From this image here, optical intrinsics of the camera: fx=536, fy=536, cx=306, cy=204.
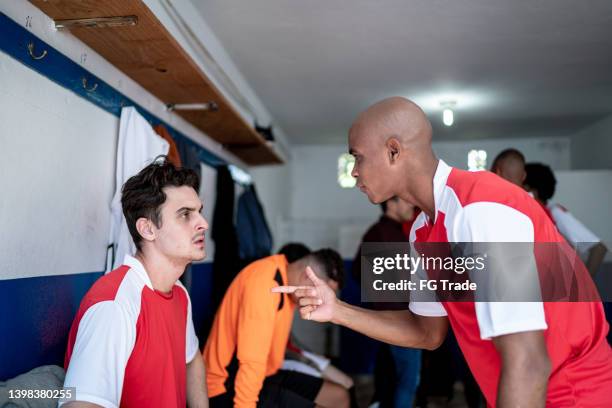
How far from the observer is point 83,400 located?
134cm

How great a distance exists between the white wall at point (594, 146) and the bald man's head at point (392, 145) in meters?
4.53

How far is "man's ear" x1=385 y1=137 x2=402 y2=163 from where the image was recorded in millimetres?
1331

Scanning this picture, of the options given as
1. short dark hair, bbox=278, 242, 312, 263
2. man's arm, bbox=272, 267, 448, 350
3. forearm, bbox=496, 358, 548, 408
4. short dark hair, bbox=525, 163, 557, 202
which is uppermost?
short dark hair, bbox=525, 163, 557, 202

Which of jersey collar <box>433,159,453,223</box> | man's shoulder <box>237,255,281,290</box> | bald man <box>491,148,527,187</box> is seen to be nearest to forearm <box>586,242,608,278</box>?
bald man <box>491,148,527,187</box>

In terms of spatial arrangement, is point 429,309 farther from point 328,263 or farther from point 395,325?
point 328,263

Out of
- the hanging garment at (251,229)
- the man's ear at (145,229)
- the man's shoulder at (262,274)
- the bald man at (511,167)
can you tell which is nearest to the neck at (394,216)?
the bald man at (511,167)

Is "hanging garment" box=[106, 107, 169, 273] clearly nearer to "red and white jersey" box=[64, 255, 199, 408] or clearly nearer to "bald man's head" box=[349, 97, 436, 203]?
"red and white jersey" box=[64, 255, 199, 408]

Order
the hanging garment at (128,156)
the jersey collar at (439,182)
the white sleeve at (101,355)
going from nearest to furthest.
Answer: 1. the jersey collar at (439,182)
2. the white sleeve at (101,355)
3. the hanging garment at (128,156)

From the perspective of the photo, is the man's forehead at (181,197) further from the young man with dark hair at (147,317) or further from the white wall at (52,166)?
the white wall at (52,166)

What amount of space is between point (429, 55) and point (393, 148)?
8.12ft

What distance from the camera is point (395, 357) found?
10.9 feet

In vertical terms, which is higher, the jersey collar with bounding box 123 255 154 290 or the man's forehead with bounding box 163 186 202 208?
the man's forehead with bounding box 163 186 202 208

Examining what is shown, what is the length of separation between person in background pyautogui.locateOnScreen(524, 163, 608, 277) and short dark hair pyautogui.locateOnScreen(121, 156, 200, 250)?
241 centimetres

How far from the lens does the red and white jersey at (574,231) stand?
324cm
